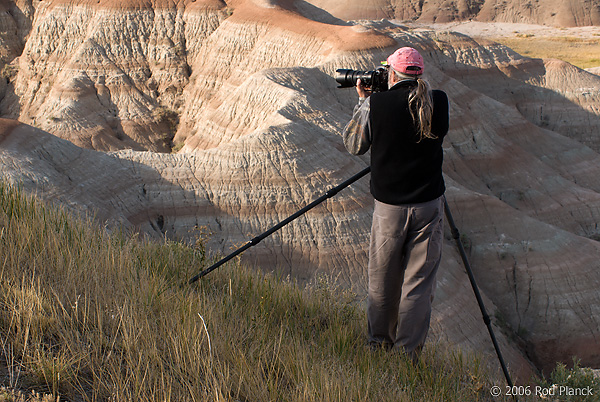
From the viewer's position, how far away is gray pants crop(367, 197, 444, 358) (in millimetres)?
3920

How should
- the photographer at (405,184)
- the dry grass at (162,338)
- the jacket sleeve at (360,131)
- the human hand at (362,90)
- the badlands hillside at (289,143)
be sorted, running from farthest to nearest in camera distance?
the badlands hillside at (289,143)
the human hand at (362,90)
the jacket sleeve at (360,131)
the photographer at (405,184)
the dry grass at (162,338)

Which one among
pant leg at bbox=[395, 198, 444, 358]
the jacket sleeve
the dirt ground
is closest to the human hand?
the jacket sleeve

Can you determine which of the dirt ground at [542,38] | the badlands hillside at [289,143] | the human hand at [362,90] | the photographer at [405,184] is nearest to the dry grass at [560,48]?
the dirt ground at [542,38]

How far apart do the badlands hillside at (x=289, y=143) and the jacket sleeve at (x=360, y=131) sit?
1717mm

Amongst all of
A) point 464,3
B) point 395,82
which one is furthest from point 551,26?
point 395,82

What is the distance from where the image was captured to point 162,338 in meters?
3.35

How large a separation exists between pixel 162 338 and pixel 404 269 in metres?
1.92

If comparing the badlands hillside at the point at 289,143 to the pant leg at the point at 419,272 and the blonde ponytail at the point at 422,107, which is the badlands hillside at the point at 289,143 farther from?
the blonde ponytail at the point at 422,107

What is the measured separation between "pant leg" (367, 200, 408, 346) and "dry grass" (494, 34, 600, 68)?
161 ft

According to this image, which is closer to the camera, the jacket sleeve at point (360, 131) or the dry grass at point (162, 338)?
the dry grass at point (162, 338)

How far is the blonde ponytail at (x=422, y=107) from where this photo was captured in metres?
3.59

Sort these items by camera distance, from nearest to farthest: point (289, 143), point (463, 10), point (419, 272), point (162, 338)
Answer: point (162, 338) < point (419, 272) < point (289, 143) < point (463, 10)

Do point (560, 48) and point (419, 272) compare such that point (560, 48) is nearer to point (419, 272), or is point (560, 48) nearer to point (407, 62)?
point (407, 62)

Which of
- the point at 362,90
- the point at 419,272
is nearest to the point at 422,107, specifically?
the point at 362,90
